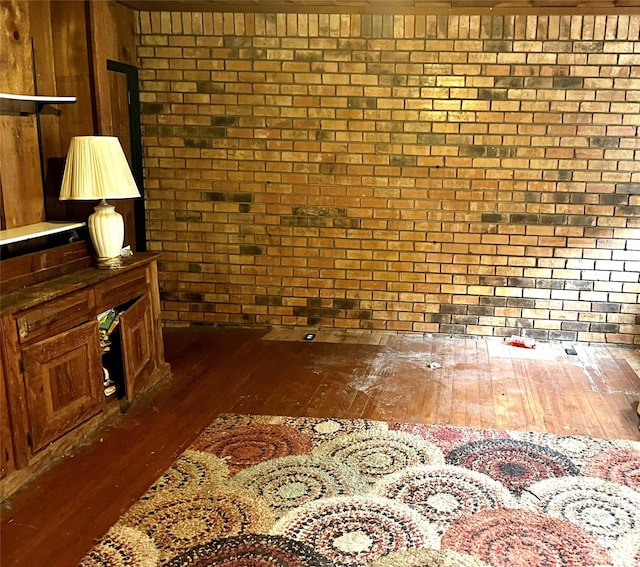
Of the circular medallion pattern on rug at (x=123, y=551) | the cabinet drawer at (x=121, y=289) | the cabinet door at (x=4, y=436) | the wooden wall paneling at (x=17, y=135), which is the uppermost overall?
the wooden wall paneling at (x=17, y=135)

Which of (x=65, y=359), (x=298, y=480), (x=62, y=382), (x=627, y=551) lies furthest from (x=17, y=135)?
(x=627, y=551)

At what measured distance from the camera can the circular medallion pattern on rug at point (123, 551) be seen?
228 cm

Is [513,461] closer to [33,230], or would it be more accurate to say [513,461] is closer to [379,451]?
[379,451]

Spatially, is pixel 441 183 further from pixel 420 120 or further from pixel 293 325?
pixel 293 325

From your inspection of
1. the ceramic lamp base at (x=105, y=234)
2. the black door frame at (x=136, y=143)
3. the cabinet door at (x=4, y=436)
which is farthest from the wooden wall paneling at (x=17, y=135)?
the black door frame at (x=136, y=143)

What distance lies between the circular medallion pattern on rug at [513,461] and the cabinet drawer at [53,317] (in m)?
1.97

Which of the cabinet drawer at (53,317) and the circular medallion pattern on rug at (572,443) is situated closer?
the cabinet drawer at (53,317)

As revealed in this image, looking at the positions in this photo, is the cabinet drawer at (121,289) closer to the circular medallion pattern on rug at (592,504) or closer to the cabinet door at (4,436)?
the cabinet door at (4,436)

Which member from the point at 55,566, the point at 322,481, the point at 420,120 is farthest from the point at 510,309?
the point at 55,566

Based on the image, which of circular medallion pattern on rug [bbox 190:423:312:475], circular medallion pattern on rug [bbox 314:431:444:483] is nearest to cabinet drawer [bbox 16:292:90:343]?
circular medallion pattern on rug [bbox 190:423:312:475]

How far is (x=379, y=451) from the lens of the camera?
310cm

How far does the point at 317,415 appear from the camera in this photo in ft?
11.6

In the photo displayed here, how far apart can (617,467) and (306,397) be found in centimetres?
172

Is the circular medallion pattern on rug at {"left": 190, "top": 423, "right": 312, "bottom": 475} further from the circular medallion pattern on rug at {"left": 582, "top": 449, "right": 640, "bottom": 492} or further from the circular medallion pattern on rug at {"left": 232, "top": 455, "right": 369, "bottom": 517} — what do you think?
the circular medallion pattern on rug at {"left": 582, "top": 449, "right": 640, "bottom": 492}
